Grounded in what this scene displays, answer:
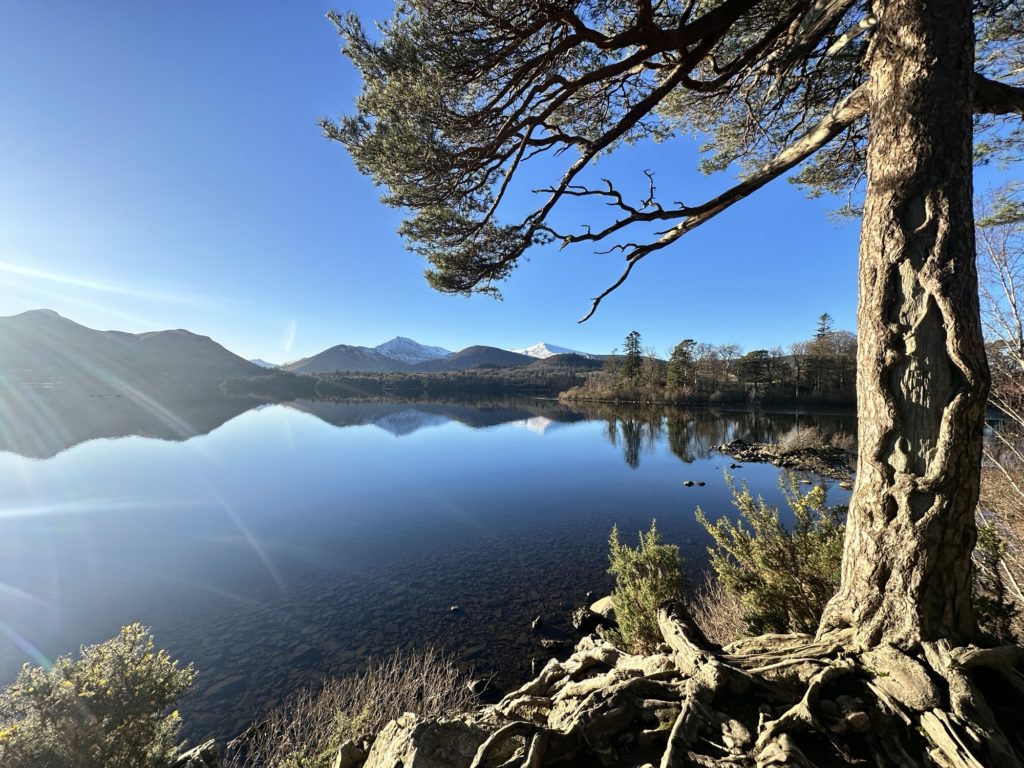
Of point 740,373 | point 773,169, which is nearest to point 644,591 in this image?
point 773,169

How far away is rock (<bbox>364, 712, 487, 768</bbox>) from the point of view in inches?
78.4

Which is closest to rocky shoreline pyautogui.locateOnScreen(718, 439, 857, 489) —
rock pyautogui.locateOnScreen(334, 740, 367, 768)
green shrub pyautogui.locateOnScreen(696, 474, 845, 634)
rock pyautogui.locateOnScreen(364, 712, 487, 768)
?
green shrub pyautogui.locateOnScreen(696, 474, 845, 634)

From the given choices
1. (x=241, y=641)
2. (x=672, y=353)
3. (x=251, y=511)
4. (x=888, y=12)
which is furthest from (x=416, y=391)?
(x=888, y=12)

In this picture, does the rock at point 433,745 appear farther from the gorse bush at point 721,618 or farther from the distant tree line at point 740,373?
the distant tree line at point 740,373

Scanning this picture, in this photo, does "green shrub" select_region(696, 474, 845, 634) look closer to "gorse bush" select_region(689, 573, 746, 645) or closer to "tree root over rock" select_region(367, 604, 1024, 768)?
"gorse bush" select_region(689, 573, 746, 645)

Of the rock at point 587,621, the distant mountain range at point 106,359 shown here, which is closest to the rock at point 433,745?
the rock at point 587,621

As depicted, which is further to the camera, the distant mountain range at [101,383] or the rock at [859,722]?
the distant mountain range at [101,383]

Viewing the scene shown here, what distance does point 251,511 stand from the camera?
1574 cm

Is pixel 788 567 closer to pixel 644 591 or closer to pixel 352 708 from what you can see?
pixel 644 591

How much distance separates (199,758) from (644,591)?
4.70 m

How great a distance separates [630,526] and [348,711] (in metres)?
10.1

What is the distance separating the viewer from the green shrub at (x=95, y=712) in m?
2.51

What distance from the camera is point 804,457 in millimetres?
22500

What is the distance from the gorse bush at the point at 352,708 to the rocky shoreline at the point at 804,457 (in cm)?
1991
